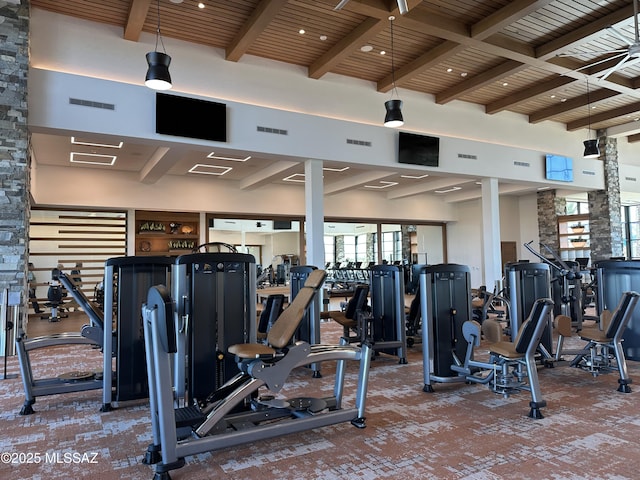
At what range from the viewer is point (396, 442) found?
10.0 ft

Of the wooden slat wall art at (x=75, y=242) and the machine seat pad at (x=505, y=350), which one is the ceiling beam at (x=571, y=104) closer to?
the machine seat pad at (x=505, y=350)

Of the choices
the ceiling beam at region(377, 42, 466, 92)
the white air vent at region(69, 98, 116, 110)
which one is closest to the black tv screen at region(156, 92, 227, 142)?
the white air vent at region(69, 98, 116, 110)

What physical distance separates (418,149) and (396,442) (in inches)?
316

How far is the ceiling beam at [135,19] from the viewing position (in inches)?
250

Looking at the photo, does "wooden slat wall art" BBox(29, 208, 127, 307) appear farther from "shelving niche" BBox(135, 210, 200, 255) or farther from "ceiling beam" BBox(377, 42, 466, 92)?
"ceiling beam" BBox(377, 42, 466, 92)

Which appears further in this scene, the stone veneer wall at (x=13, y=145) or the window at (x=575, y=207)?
the window at (x=575, y=207)

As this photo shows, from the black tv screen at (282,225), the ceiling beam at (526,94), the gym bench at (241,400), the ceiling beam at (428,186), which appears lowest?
the gym bench at (241,400)

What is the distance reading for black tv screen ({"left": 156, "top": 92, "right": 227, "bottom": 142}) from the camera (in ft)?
24.3

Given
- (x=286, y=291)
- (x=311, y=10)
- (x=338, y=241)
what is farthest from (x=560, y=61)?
(x=338, y=241)

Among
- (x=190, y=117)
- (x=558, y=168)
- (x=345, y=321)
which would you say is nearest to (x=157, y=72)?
(x=190, y=117)

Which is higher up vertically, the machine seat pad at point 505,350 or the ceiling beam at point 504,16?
the ceiling beam at point 504,16

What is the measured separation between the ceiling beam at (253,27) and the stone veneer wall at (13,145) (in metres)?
3.07

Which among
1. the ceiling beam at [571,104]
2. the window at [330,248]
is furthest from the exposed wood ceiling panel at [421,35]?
the window at [330,248]

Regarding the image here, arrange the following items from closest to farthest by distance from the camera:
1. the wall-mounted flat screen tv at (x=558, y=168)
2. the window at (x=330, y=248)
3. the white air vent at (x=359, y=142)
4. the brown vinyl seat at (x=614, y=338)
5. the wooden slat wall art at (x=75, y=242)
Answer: the brown vinyl seat at (x=614, y=338), the white air vent at (x=359, y=142), the wooden slat wall art at (x=75, y=242), the wall-mounted flat screen tv at (x=558, y=168), the window at (x=330, y=248)
